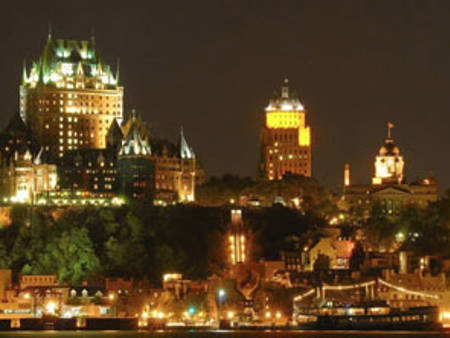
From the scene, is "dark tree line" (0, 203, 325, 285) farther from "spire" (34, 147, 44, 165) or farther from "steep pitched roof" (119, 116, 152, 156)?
"steep pitched roof" (119, 116, 152, 156)

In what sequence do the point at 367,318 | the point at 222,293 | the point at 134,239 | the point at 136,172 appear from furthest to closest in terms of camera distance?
the point at 136,172, the point at 134,239, the point at 222,293, the point at 367,318

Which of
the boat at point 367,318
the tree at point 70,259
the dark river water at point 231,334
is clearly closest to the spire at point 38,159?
the tree at point 70,259

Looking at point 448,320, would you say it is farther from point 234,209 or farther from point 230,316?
point 234,209

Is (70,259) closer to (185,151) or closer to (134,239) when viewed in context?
(134,239)

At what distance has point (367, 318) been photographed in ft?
479

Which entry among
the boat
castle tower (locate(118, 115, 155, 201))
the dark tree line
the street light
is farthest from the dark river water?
castle tower (locate(118, 115, 155, 201))

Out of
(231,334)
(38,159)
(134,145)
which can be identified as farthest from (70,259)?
(231,334)

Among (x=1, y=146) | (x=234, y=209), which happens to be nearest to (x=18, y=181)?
(x=1, y=146)

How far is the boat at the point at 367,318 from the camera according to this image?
478ft

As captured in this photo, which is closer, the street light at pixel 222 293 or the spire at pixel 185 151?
the street light at pixel 222 293

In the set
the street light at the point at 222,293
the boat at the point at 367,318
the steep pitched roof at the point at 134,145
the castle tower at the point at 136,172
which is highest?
the steep pitched roof at the point at 134,145

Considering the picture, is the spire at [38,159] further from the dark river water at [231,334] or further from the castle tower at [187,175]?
the dark river water at [231,334]

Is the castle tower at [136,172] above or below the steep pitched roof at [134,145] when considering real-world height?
below

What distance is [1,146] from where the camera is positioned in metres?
198
